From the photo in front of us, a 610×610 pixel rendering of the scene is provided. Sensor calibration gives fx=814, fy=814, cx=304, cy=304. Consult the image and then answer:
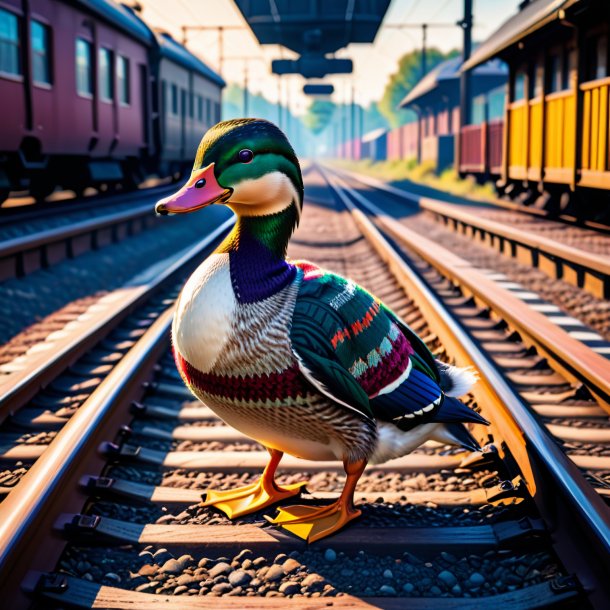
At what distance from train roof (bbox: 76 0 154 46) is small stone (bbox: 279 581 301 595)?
39.3ft

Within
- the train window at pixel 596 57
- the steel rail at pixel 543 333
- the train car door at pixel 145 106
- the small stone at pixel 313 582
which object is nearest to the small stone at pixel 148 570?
the small stone at pixel 313 582

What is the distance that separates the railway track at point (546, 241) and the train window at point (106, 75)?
22.1 feet

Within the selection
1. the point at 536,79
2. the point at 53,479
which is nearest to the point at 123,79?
the point at 536,79

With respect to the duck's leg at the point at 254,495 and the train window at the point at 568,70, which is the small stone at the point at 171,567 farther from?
the train window at the point at 568,70

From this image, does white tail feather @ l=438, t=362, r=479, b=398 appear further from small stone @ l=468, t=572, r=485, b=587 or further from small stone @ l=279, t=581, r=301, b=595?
small stone @ l=279, t=581, r=301, b=595

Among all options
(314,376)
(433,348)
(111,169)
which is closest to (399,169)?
(111,169)

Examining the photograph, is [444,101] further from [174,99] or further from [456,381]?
[456,381]

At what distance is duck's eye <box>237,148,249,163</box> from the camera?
2.24 metres

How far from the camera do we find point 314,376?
7.62 feet

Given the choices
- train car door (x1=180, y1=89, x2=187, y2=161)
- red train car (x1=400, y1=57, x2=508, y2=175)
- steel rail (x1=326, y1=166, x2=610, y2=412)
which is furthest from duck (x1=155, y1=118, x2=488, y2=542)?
red train car (x1=400, y1=57, x2=508, y2=175)

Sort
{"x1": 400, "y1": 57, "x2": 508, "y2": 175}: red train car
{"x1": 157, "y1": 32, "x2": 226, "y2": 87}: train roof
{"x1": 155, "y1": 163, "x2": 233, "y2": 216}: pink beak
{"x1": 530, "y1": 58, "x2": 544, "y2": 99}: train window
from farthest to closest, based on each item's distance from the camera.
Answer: {"x1": 400, "y1": 57, "x2": 508, "y2": 175}: red train car < {"x1": 157, "y1": 32, "x2": 226, "y2": 87}: train roof < {"x1": 530, "y1": 58, "x2": 544, "y2": 99}: train window < {"x1": 155, "y1": 163, "x2": 233, "y2": 216}: pink beak

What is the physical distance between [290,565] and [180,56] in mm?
19732

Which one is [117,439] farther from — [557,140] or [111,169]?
[111,169]

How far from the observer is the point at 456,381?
2.89 metres
